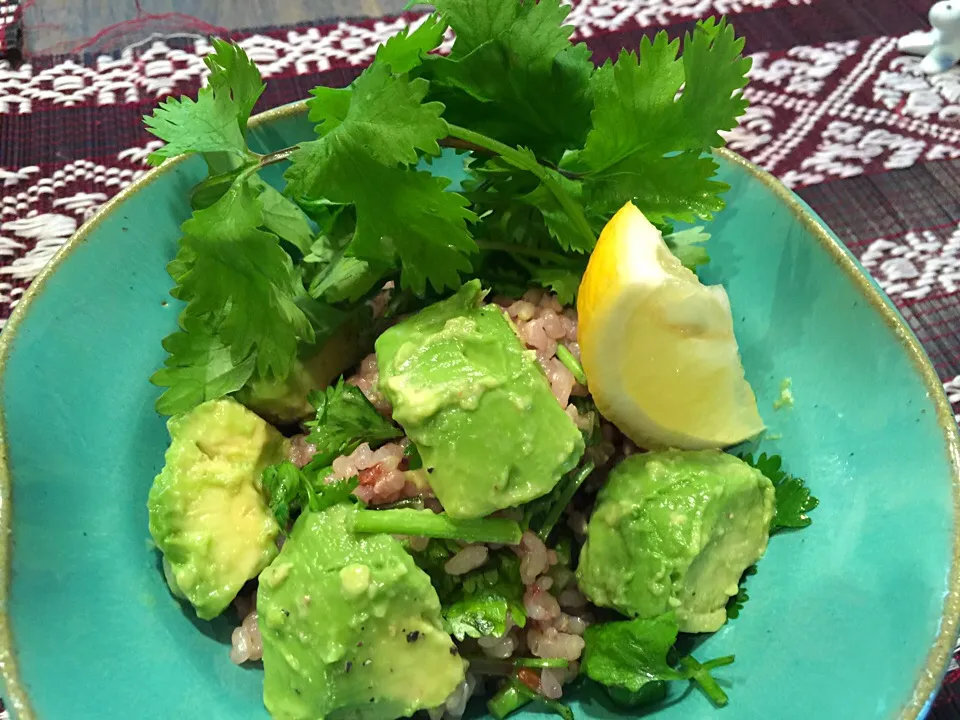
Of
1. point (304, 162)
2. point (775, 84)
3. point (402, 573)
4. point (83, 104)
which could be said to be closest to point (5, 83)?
point (83, 104)

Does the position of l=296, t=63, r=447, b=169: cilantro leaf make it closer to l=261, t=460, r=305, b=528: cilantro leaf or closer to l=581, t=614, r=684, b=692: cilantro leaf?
l=261, t=460, r=305, b=528: cilantro leaf

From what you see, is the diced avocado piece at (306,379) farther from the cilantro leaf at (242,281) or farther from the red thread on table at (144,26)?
the red thread on table at (144,26)

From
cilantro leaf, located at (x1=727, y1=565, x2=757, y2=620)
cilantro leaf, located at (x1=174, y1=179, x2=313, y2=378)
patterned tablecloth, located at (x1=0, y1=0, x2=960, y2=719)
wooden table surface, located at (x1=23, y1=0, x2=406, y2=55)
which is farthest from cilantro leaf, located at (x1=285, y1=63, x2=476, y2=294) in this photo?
wooden table surface, located at (x1=23, y1=0, x2=406, y2=55)

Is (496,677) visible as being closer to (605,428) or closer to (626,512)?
(626,512)

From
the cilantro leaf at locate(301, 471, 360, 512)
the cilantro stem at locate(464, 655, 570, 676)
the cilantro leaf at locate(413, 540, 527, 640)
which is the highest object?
the cilantro leaf at locate(301, 471, 360, 512)

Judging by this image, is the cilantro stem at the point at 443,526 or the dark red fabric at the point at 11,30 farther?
the dark red fabric at the point at 11,30

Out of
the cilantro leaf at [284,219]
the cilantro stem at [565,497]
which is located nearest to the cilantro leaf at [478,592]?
the cilantro stem at [565,497]
